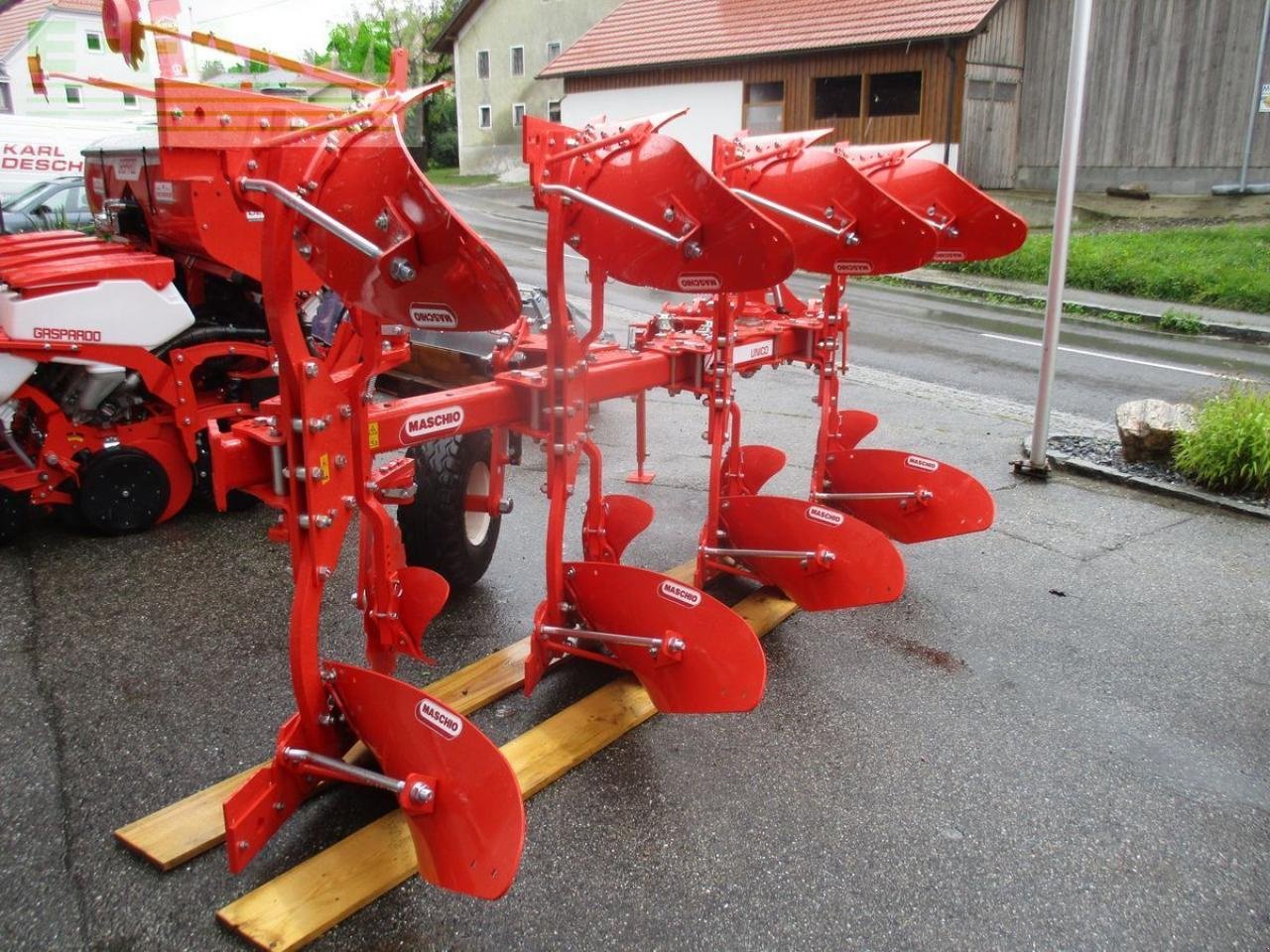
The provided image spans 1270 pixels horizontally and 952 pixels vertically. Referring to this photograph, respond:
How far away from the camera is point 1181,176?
19203mm

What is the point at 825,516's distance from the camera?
392 cm

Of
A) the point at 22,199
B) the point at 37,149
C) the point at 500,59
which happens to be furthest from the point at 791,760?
the point at 500,59

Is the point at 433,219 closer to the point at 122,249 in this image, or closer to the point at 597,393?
the point at 597,393

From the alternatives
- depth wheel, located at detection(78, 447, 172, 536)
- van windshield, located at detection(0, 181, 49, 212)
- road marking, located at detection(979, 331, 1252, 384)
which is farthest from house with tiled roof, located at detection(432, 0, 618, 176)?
depth wheel, located at detection(78, 447, 172, 536)

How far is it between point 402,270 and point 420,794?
1230 mm

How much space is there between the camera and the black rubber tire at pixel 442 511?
4148 millimetres

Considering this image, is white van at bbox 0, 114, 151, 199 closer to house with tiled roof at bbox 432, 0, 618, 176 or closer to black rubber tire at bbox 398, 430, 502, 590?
black rubber tire at bbox 398, 430, 502, 590

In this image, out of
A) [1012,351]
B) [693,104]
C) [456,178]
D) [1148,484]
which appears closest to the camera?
[1148,484]

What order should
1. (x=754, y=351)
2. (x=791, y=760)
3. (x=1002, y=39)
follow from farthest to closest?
(x=1002, y=39)
(x=754, y=351)
(x=791, y=760)

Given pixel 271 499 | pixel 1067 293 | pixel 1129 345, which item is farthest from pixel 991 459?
pixel 1067 293

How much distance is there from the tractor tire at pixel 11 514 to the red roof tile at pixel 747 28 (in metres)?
19.5

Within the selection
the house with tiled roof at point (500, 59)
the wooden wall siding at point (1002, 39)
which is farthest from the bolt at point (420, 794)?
the house with tiled roof at point (500, 59)

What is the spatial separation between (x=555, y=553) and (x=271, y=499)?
102 cm

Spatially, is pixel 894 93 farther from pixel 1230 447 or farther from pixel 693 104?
pixel 1230 447
